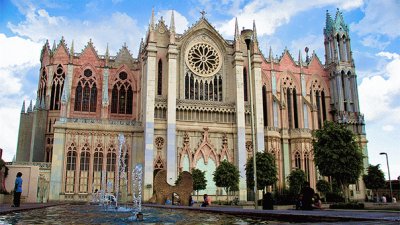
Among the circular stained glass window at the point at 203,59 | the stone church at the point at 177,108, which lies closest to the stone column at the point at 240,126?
the stone church at the point at 177,108

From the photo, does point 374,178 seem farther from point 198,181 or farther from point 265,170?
point 198,181

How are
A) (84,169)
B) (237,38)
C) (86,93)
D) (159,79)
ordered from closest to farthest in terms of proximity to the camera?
(84,169) < (159,79) < (86,93) < (237,38)

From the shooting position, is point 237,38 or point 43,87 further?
point 237,38

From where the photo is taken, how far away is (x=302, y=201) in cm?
1820

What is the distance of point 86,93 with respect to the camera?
55.0 meters

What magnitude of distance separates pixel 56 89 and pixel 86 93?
13.2ft

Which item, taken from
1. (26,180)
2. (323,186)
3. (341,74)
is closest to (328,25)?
(341,74)

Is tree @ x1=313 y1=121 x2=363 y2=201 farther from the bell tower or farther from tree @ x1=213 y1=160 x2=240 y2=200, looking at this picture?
the bell tower

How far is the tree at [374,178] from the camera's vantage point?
51719mm

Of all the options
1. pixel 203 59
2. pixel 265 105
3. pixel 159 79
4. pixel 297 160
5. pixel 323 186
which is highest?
pixel 203 59

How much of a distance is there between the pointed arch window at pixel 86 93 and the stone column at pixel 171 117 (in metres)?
11.4

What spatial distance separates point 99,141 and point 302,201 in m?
34.7

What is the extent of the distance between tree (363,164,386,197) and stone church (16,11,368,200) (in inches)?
166

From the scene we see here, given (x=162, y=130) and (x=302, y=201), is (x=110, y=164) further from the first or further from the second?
(x=302, y=201)
